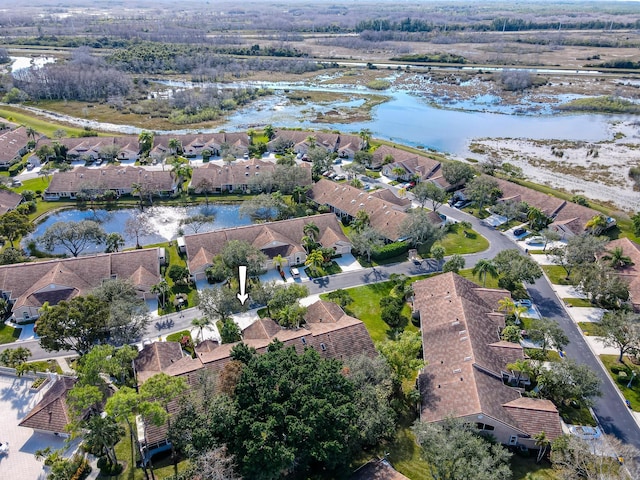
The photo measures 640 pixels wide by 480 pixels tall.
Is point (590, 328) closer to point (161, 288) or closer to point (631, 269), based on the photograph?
point (631, 269)

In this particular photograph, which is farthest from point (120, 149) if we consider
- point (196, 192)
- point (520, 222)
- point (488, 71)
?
point (488, 71)

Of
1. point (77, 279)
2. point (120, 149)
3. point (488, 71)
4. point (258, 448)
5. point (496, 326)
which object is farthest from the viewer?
point (488, 71)

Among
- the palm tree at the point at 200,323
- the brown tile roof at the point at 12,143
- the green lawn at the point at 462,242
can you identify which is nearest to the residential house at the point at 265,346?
the palm tree at the point at 200,323

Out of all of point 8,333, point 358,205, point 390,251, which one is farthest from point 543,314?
point 8,333

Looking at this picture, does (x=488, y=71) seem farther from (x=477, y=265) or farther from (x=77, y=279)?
(x=77, y=279)

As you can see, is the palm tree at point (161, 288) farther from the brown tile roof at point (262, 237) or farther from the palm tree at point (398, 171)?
the palm tree at point (398, 171)
